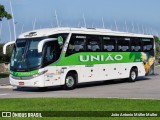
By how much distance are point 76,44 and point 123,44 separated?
5401 millimetres

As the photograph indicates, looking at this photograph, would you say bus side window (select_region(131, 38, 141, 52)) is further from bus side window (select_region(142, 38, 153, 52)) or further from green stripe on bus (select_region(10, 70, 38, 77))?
green stripe on bus (select_region(10, 70, 38, 77))

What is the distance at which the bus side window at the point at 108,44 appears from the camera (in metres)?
25.4

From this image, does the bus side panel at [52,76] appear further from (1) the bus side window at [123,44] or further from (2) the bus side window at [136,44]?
(2) the bus side window at [136,44]

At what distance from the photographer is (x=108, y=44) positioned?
84.5 feet

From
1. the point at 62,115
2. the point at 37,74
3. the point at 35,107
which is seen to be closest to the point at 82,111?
the point at 62,115

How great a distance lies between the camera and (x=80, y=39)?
23.3 metres

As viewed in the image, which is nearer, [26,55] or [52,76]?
[26,55]

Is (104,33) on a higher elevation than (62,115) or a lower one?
higher

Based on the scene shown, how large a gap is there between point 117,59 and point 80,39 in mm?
4168

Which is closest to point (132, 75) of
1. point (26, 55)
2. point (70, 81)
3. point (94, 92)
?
point (70, 81)

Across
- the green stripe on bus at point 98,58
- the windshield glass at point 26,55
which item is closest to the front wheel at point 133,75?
the green stripe on bus at point 98,58

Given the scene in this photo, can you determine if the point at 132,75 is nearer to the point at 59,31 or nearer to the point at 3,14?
the point at 59,31

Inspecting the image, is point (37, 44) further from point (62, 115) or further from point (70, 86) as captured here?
point (62, 115)

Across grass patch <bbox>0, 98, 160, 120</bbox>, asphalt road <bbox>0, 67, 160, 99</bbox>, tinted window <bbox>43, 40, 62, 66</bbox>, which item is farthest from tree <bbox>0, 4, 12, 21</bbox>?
grass patch <bbox>0, 98, 160, 120</bbox>
